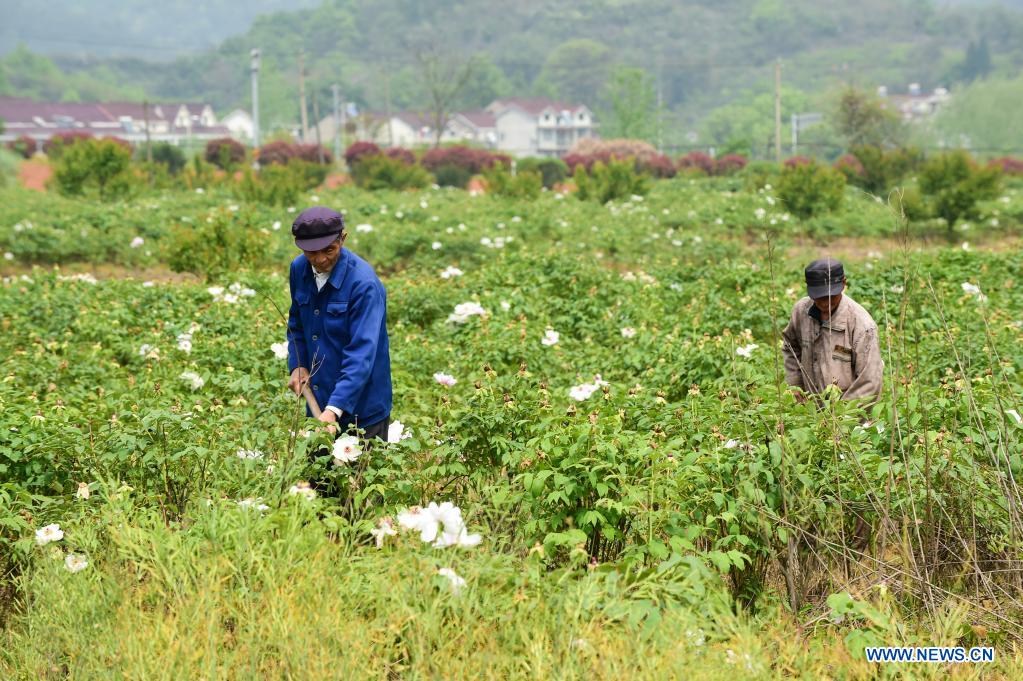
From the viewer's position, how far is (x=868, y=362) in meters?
4.59

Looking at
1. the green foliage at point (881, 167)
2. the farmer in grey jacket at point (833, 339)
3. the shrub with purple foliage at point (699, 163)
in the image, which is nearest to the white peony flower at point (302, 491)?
the farmer in grey jacket at point (833, 339)

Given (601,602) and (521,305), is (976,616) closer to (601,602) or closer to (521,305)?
(601,602)

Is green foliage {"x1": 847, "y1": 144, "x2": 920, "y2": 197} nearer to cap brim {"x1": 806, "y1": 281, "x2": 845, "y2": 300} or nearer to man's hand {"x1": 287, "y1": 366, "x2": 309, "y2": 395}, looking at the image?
cap brim {"x1": 806, "y1": 281, "x2": 845, "y2": 300}

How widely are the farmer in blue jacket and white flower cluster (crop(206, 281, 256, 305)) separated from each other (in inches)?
138

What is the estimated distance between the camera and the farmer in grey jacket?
15.0 feet

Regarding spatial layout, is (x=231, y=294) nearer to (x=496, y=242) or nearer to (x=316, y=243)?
(x=316, y=243)

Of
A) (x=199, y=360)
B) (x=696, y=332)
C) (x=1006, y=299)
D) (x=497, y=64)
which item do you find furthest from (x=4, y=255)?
(x=497, y=64)

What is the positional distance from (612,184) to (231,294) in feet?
49.6

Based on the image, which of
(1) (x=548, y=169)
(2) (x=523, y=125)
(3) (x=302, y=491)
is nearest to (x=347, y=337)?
(3) (x=302, y=491)

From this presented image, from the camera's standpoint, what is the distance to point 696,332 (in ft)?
22.5

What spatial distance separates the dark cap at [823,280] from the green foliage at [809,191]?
14234 mm

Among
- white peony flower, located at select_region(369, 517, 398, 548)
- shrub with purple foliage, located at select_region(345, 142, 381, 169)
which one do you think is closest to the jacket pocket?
white peony flower, located at select_region(369, 517, 398, 548)

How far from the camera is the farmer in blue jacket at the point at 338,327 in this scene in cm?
396

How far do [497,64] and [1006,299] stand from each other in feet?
432
